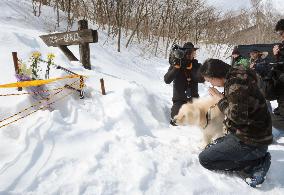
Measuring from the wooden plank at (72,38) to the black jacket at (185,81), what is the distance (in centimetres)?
171

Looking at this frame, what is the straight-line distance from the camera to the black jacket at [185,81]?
4.67 metres

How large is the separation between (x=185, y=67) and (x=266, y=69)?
1.23m

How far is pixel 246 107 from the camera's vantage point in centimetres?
283

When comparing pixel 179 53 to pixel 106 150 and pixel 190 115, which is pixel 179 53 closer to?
pixel 190 115

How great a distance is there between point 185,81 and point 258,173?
6.64ft

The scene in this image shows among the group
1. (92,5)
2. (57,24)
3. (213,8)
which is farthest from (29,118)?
(213,8)

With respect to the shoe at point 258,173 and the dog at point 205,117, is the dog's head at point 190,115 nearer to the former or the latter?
the dog at point 205,117

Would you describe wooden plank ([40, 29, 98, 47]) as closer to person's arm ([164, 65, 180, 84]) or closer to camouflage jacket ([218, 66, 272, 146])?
person's arm ([164, 65, 180, 84])

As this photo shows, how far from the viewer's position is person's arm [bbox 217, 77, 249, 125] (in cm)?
280

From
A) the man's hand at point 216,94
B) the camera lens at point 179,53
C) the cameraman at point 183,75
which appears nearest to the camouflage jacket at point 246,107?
the man's hand at point 216,94

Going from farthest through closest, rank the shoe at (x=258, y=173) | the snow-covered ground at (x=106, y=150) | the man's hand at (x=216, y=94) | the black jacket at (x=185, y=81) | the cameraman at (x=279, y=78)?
the black jacket at (x=185, y=81), the cameraman at (x=279, y=78), the man's hand at (x=216, y=94), the shoe at (x=258, y=173), the snow-covered ground at (x=106, y=150)

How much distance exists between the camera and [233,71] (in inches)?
114

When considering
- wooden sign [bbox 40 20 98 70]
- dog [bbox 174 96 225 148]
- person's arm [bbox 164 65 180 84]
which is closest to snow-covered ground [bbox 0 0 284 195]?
dog [bbox 174 96 225 148]

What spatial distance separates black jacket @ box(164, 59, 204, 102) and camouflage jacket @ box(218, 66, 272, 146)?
5.53 feet
